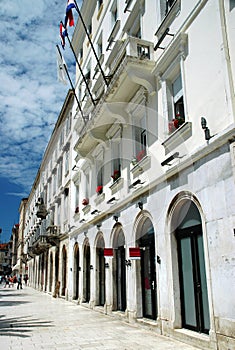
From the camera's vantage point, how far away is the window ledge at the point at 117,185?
13453 millimetres

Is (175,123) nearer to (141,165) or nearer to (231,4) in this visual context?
(141,165)

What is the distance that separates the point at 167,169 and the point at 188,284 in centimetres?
308

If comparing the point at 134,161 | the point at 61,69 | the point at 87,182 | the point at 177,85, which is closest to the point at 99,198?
the point at 87,182

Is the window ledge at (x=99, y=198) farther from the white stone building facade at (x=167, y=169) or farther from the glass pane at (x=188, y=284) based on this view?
the glass pane at (x=188, y=284)

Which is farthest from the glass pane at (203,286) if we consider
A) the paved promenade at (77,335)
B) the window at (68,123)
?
the window at (68,123)

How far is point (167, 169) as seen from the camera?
9.55 metres

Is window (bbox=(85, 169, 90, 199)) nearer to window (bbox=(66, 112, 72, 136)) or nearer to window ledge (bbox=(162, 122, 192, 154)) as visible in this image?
window (bbox=(66, 112, 72, 136))

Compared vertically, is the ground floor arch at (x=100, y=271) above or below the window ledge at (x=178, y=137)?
below

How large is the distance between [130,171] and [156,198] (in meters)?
2.43

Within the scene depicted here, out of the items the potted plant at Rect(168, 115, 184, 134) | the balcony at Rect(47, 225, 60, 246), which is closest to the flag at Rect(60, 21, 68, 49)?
the potted plant at Rect(168, 115, 184, 134)

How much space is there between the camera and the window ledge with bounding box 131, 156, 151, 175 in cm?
1095

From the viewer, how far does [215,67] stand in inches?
304

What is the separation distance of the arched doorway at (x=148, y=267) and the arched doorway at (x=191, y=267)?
5.63 ft

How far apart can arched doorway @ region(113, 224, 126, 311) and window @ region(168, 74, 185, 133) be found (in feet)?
17.8
